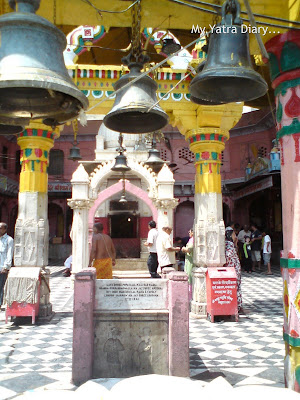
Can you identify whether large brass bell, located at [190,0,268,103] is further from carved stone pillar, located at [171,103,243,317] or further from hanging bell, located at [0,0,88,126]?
carved stone pillar, located at [171,103,243,317]

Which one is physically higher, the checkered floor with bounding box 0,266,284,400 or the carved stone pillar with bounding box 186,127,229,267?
the carved stone pillar with bounding box 186,127,229,267

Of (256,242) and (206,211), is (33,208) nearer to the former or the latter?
(206,211)

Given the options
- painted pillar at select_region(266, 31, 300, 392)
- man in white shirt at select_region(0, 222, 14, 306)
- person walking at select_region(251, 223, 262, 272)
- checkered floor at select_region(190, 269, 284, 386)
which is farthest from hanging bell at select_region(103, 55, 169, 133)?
person walking at select_region(251, 223, 262, 272)

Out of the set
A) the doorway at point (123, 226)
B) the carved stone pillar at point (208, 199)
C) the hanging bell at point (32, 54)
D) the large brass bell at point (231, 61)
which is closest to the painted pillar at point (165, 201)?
the carved stone pillar at point (208, 199)

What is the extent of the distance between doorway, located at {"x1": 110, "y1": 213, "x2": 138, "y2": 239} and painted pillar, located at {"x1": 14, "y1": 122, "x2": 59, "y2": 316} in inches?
523

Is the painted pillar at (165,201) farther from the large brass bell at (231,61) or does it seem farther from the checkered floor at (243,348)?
the large brass bell at (231,61)

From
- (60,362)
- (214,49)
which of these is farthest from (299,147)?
(60,362)

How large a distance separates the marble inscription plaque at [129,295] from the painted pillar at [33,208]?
3.32m

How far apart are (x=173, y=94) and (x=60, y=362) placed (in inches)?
207

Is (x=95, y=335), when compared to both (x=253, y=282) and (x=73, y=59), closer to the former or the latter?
(x=73, y=59)

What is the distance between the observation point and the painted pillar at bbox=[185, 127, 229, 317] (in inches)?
301

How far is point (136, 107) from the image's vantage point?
3145 mm

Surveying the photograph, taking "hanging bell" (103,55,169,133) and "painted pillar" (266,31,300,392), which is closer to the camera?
"hanging bell" (103,55,169,133)

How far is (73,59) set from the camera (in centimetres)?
745
